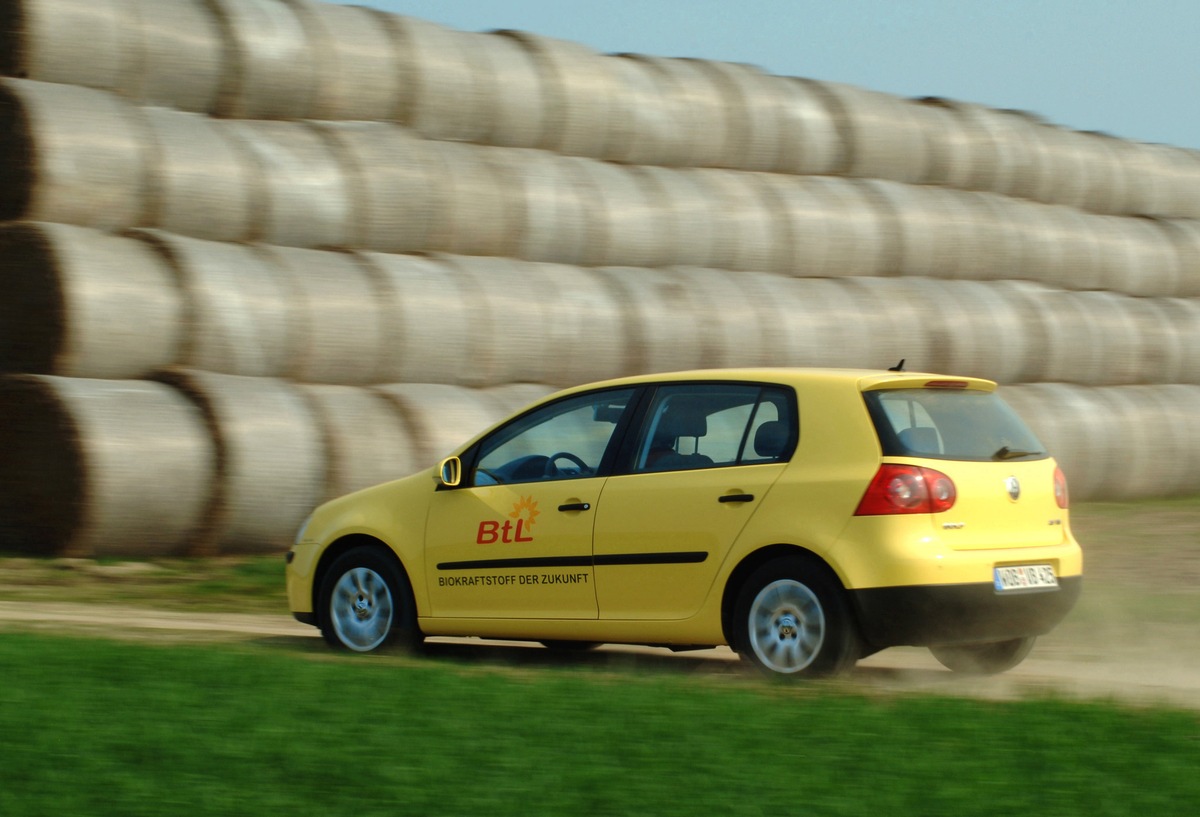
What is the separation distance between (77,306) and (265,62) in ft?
12.2

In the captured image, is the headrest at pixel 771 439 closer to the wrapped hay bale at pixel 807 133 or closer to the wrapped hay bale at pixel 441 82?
the wrapped hay bale at pixel 441 82

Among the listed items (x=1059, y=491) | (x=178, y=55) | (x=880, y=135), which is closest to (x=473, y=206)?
(x=178, y=55)

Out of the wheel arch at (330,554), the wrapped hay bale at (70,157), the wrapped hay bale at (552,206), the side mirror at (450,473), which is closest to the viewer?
the side mirror at (450,473)

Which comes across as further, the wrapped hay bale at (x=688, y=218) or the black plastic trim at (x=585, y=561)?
the wrapped hay bale at (x=688, y=218)

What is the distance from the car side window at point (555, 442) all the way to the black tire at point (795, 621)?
1.13 m

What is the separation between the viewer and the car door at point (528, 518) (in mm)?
7938

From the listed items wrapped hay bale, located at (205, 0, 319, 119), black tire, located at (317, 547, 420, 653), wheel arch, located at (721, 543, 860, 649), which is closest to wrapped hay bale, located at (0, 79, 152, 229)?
wrapped hay bale, located at (205, 0, 319, 119)

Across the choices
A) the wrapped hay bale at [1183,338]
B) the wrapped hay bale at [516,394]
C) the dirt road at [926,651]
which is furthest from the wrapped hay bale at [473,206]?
the wrapped hay bale at [1183,338]

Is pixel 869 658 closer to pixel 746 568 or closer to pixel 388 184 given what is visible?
pixel 746 568

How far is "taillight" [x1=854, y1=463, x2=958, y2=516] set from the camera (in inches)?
277

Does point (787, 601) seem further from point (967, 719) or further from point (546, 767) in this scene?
point (546, 767)

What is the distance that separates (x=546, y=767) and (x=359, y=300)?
989 cm

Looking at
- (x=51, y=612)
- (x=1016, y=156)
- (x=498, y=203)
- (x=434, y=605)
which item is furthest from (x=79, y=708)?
(x=1016, y=156)

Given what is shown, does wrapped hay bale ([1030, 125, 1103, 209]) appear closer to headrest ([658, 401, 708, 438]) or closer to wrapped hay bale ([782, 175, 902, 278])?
wrapped hay bale ([782, 175, 902, 278])
